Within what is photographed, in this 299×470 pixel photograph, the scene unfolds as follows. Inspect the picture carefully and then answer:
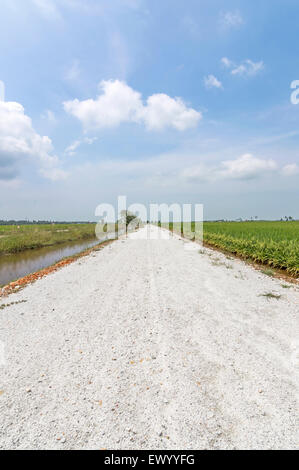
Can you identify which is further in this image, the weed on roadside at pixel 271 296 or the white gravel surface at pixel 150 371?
the weed on roadside at pixel 271 296

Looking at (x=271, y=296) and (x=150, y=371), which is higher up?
(x=271, y=296)

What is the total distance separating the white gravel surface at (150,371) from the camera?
2.16 m

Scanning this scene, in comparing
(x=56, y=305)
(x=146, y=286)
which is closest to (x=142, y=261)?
(x=146, y=286)

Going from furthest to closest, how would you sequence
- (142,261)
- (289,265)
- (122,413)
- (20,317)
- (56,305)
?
(142,261)
(289,265)
(56,305)
(20,317)
(122,413)

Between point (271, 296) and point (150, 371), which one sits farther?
point (271, 296)

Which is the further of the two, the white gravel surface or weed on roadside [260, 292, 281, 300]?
weed on roadside [260, 292, 281, 300]

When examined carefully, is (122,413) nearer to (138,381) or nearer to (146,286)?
(138,381)

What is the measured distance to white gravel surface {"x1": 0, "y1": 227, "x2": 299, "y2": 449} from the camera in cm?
216

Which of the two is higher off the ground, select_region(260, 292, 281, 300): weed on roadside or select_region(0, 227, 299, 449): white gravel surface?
select_region(260, 292, 281, 300): weed on roadside

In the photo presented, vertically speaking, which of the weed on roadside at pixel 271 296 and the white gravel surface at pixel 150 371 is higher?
the weed on roadside at pixel 271 296

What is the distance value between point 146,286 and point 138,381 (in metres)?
4.14

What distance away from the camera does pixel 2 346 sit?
384 cm

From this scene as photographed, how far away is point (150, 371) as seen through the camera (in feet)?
10.1

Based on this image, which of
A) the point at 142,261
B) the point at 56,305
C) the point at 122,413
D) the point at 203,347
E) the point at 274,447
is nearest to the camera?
the point at 274,447
